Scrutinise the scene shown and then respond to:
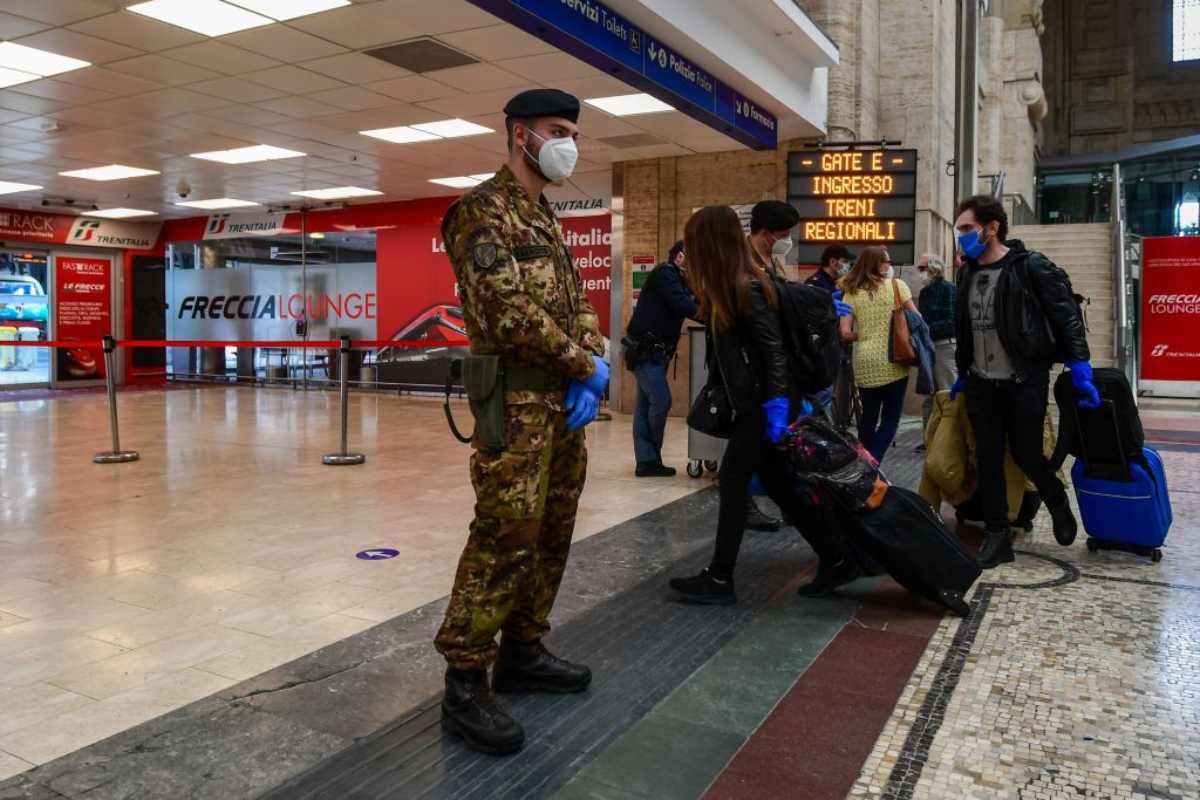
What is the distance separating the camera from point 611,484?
6016 millimetres

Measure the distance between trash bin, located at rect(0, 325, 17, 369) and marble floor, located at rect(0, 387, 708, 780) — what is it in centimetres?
767

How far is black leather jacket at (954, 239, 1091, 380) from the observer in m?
3.67

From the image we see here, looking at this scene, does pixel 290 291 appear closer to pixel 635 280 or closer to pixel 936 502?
pixel 635 280

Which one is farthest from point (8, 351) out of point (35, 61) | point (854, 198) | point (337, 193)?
point (854, 198)

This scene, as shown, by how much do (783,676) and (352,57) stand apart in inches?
242

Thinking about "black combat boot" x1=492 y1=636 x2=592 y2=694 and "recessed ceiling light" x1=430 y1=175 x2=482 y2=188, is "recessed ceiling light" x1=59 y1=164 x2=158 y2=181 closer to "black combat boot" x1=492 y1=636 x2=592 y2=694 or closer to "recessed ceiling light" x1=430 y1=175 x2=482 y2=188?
"recessed ceiling light" x1=430 y1=175 x2=482 y2=188

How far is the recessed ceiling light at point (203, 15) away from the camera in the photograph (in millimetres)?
5852

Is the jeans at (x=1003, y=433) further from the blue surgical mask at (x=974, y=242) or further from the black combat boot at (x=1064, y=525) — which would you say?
the blue surgical mask at (x=974, y=242)

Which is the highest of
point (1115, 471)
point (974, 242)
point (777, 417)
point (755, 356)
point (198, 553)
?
point (974, 242)

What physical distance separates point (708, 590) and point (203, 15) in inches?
209

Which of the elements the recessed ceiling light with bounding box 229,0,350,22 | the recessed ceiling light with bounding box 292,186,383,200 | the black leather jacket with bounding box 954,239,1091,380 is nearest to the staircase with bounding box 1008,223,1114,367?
the black leather jacket with bounding box 954,239,1091,380

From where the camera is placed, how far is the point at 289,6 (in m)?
5.92

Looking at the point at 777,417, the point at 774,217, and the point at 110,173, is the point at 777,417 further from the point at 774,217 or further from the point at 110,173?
the point at 110,173

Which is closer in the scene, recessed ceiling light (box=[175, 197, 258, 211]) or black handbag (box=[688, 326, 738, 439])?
black handbag (box=[688, 326, 738, 439])
